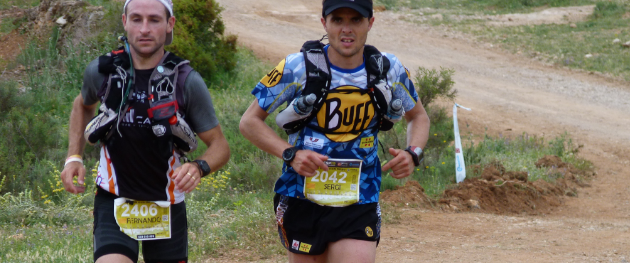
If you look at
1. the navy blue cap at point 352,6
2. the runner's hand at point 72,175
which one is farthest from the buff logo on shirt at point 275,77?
the runner's hand at point 72,175

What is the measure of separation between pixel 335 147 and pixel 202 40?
32.6ft

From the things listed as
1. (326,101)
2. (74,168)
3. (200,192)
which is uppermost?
(326,101)

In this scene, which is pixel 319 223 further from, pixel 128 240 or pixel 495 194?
pixel 495 194

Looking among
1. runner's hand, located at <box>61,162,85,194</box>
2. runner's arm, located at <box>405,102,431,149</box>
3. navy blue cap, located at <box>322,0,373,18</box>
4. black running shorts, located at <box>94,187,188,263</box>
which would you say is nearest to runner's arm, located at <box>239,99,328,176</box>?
black running shorts, located at <box>94,187,188,263</box>

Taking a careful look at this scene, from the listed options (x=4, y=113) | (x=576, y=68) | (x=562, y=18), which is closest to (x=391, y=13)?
(x=562, y=18)

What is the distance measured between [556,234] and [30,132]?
21.6 ft

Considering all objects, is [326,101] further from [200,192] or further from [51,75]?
[51,75]

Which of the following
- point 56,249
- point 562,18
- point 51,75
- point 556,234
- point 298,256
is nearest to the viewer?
point 298,256

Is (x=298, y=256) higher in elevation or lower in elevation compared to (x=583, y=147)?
higher

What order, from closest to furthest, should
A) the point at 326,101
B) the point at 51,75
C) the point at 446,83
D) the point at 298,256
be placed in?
the point at 326,101 < the point at 298,256 < the point at 446,83 < the point at 51,75

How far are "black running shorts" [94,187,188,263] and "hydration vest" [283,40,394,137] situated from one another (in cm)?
73

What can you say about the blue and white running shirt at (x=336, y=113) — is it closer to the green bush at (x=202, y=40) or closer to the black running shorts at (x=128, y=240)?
the black running shorts at (x=128, y=240)

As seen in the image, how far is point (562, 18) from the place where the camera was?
20828 mm

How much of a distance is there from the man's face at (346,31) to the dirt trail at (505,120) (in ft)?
9.15
